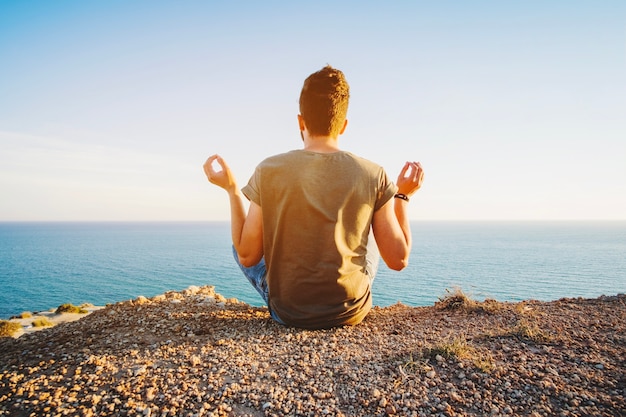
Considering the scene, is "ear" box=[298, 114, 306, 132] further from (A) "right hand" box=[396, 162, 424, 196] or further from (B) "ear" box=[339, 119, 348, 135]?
→ (A) "right hand" box=[396, 162, 424, 196]

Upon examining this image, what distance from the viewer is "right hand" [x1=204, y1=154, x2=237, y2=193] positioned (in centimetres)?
435

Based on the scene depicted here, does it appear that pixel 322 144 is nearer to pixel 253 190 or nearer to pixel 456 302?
pixel 253 190

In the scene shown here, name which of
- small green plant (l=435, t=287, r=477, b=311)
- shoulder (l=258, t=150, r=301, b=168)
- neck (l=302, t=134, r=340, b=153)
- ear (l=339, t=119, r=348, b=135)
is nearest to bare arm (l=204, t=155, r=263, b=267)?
shoulder (l=258, t=150, r=301, b=168)

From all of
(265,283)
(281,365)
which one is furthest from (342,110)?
(281,365)

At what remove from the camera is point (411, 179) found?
14.4ft

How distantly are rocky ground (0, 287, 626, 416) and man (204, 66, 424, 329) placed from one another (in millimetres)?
735

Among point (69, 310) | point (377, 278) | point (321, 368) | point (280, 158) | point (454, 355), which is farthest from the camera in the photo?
→ point (377, 278)

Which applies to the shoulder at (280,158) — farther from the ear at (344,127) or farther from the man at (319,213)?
the ear at (344,127)

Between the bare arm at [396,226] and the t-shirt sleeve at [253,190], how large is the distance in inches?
55.8

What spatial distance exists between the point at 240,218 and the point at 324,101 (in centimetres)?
172

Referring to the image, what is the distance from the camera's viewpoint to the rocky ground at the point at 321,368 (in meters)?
2.96

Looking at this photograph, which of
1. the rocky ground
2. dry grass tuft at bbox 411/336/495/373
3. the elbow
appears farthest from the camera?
the elbow

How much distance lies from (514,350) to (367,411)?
2129 mm

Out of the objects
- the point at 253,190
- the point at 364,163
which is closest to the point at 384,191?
the point at 364,163
